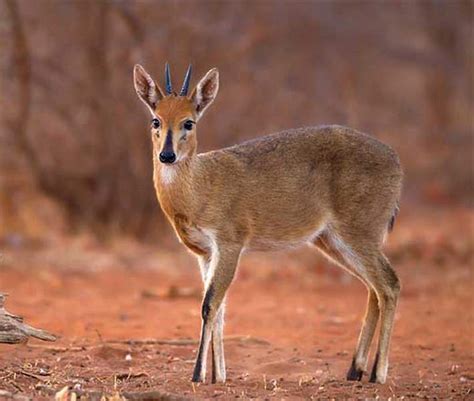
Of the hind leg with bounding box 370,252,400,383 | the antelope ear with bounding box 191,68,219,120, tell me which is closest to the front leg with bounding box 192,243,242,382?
the antelope ear with bounding box 191,68,219,120

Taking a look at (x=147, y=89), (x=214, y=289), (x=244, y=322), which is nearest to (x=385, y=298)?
(x=214, y=289)

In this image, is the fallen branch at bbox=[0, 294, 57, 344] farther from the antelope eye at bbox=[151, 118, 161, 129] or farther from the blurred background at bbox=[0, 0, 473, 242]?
the blurred background at bbox=[0, 0, 473, 242]

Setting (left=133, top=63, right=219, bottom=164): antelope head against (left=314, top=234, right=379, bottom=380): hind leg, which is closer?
(left=133, top=63, right=219, bottom=164): antelope head

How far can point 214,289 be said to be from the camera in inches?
363

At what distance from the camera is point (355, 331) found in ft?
40.6

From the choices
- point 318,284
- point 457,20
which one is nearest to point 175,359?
point 318,284

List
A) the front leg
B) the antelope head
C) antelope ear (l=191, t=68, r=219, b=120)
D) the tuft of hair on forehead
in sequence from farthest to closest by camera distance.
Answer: antelope ear (l=191, t=68, r=219, b=120), the tuft of hair on forehead, the antelope head, the front leg

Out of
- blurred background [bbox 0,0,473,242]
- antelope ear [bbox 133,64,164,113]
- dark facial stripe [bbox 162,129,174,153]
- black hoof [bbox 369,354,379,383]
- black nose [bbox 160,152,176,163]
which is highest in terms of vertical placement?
blurred background [bbox 0,0,473,242]

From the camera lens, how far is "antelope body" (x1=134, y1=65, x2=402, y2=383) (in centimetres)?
938

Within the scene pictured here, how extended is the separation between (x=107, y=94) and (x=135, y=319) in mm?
6405

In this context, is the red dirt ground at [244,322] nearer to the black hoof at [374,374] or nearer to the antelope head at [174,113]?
the black hoof at [374,374]

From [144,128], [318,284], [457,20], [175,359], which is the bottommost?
[175,359]

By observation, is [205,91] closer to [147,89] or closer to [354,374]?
[147,89]

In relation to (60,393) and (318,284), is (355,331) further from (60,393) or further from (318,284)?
(60,393)
